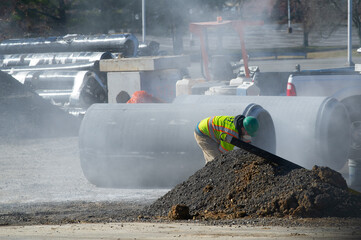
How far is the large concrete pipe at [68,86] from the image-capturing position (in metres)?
16.5

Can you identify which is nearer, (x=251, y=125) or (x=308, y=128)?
(x=251, y=125)

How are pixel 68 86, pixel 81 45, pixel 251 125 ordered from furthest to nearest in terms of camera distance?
pixel 81 45 < pixel 68 86 < pixel 251 125

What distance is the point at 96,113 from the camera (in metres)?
9.27

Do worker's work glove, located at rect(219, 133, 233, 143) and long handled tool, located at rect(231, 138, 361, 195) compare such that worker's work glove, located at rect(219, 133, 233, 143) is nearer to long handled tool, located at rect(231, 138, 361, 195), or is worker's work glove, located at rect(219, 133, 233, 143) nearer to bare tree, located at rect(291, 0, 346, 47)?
long handled tool, located at rect(231, 138, 361, 195)

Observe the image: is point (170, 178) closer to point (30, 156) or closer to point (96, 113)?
point (96, 113)

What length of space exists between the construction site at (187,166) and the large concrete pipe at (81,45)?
3893mm

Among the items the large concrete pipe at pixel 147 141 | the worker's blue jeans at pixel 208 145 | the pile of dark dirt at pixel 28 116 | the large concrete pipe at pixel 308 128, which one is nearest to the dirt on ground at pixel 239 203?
the worker's blue jeans at pixel 208 145

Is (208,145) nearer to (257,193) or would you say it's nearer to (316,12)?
(257,193)

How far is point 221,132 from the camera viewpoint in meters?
7.73

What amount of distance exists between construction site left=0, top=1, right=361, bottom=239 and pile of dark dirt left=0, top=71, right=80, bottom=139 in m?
0.04

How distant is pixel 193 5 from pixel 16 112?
18.9ft

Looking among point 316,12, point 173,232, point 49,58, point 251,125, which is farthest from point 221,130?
point 49,58

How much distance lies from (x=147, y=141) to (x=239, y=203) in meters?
2.57

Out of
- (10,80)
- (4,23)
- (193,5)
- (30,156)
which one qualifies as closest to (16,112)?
(10,80)
